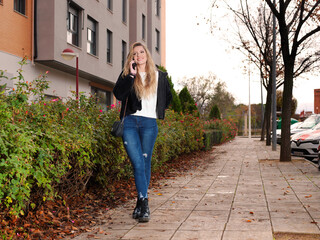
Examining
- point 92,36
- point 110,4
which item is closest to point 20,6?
point 92,36

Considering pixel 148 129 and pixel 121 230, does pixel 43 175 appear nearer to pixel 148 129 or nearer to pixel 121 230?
pixel 121 230

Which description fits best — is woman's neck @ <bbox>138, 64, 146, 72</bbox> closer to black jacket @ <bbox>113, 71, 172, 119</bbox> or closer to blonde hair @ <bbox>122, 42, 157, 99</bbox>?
blonde hair @ <bbox>122, 42, 157, 99</bbox>

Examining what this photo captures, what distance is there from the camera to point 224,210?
18.2 ft

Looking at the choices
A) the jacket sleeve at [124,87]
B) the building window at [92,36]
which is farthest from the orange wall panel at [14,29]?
the jacket sleeve at [124,87]

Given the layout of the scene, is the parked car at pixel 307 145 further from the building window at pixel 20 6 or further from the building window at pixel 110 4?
the building window at pixel 110 4

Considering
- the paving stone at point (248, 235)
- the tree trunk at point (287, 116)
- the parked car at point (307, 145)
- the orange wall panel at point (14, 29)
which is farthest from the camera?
the orange wall panel at point (14, 29)

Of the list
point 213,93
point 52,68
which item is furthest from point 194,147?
point 213,93

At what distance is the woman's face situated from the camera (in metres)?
5.16

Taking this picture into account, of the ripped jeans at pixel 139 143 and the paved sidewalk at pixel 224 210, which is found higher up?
the ripped jeans at pixel 139 143

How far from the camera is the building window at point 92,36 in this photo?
2247 centimetres

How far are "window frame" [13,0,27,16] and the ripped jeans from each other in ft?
45.5

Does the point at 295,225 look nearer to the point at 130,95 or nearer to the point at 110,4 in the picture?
the point at 130,95

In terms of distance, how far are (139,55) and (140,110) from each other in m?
0.68


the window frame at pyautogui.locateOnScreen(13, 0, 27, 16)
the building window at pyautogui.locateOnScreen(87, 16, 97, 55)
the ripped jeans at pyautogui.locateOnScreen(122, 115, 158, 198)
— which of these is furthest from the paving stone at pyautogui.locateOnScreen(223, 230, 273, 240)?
the building window at pyautogui.locateOnScreen(87, 16, 97, 55)
